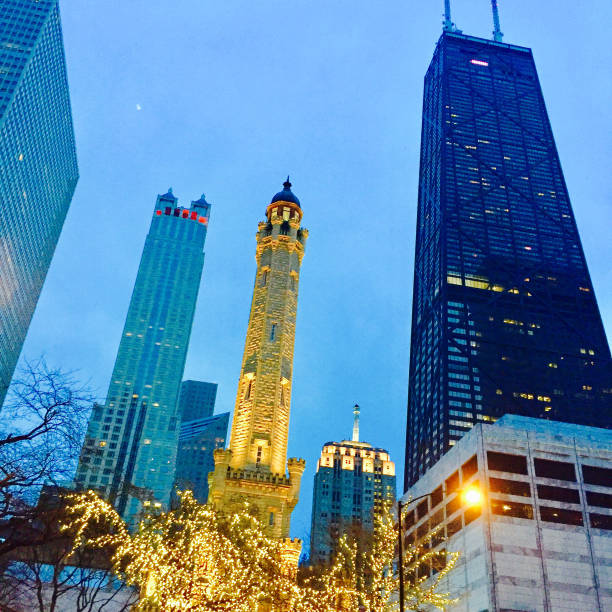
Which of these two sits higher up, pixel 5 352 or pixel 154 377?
pixel 154 377

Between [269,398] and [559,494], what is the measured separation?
3153 cm

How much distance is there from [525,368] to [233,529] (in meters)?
140

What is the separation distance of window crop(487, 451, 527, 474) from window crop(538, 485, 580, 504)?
2.38m

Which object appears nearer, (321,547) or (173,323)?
(321,547)

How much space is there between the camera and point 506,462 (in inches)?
2349

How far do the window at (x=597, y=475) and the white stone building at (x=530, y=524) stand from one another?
10 centimetres

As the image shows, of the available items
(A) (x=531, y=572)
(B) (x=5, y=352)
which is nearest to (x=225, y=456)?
(A) (x=531, y=572)

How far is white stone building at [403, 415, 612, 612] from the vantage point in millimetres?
53344

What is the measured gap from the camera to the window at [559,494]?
192ft

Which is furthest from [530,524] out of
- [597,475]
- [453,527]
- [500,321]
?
[500,321]

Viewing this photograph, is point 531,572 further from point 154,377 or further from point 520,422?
point 154,377

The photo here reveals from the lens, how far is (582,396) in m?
160

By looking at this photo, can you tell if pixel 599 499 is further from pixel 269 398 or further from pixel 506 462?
pixel 269 398

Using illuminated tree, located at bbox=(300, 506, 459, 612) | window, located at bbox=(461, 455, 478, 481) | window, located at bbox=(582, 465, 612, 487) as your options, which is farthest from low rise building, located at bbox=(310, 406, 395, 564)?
window, located at bbox=(582, 465, 612, 487)
